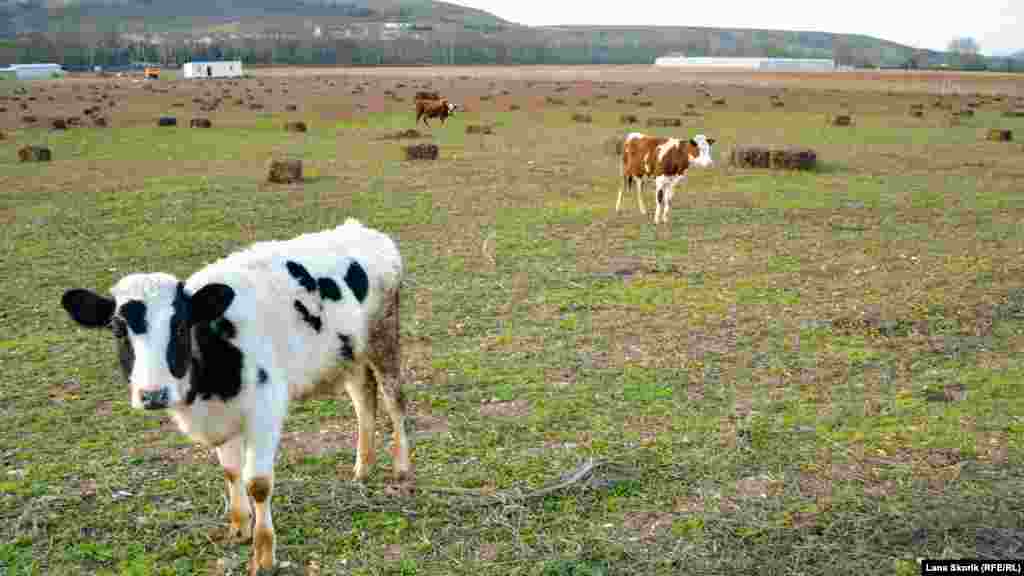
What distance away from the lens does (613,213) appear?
1638cm

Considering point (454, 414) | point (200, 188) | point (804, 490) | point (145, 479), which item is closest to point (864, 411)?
point (804, 490)

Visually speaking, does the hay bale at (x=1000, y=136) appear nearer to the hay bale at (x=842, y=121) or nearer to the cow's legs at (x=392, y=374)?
the hay bale at (x=842, y=121)

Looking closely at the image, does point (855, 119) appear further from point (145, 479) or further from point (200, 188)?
Answer: point (145, 479)

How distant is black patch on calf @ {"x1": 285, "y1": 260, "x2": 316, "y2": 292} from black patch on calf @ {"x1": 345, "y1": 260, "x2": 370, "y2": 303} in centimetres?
28

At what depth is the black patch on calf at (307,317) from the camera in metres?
5.36

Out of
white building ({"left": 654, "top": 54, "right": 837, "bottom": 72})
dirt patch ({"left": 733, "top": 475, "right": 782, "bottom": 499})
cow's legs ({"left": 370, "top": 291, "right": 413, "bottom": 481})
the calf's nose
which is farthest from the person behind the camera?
white building ({"left": 654, "top": 54, "right": 837, "bottom": 72})

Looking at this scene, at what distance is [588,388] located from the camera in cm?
786

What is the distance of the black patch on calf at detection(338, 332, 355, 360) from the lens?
5.62m

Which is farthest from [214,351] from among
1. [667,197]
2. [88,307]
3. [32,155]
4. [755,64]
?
[755,64]

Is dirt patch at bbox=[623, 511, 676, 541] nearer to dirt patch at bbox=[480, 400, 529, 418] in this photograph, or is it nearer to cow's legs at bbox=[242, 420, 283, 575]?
dirt patch at bbox=[480, 400, 529, 418]

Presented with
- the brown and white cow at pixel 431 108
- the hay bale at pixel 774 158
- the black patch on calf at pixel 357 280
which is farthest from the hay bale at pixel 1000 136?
the black patch on calf at pixel 357 280

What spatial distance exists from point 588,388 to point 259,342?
3588mm

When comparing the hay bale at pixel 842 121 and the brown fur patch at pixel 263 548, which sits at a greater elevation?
the hay bale at pixel 842 121

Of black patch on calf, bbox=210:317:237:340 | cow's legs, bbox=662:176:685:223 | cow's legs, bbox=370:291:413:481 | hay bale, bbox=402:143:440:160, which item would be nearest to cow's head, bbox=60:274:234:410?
black patch on calf, bbox=210:317:237:340
